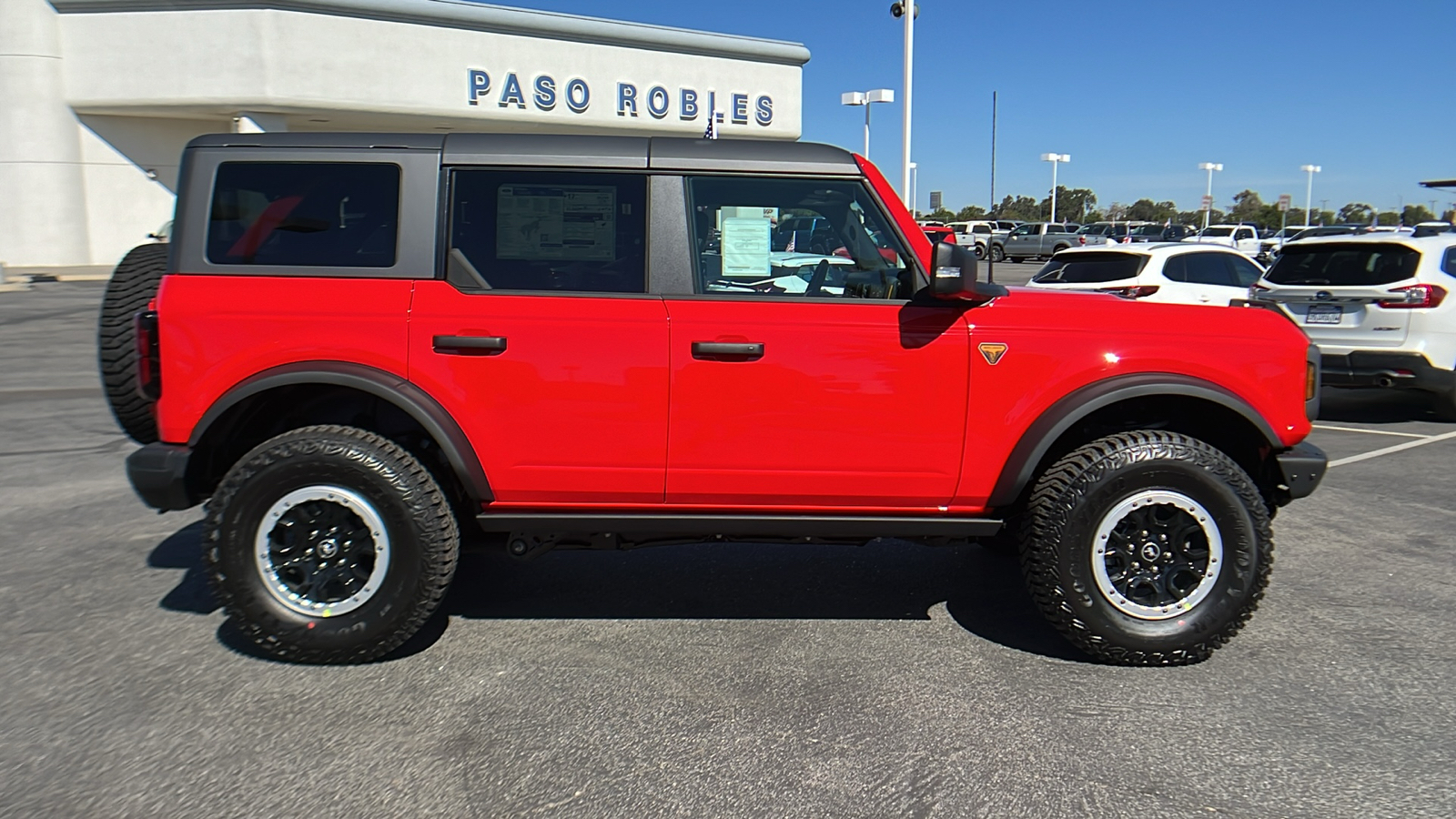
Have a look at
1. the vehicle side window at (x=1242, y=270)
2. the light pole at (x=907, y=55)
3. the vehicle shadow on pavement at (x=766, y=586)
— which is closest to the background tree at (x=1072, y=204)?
the light pole at (x=907, y=55)

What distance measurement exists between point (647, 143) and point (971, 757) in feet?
8.32

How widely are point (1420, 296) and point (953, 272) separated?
7.25 metres

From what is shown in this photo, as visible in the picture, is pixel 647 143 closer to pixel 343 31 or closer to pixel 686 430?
pixel 686 430

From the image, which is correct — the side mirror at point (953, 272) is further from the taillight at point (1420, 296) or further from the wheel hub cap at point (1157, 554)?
the taillight at point (1420, 296)

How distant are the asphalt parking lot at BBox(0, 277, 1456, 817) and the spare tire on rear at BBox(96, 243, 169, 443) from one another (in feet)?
2.76

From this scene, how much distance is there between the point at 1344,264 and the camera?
9.45m

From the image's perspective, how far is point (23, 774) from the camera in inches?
121

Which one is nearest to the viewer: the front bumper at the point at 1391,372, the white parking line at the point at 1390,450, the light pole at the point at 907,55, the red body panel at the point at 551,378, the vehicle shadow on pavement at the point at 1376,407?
the red body panel at the point at 551,378

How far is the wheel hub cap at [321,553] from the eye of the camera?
151 inches

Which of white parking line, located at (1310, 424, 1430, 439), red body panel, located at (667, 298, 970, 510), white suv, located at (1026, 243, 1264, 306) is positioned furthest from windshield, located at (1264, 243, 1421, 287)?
red body panel, located at (667, 298, 970, 510)

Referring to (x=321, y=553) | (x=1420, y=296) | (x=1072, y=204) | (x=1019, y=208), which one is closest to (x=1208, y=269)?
(x=1420, y=296)

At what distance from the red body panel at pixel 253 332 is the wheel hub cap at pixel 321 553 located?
0.51 metres

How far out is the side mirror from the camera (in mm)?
3703

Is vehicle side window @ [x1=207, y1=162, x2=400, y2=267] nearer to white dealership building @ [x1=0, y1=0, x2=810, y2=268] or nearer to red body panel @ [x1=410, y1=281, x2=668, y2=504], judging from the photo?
red body panel @ [x1=410, y1=281, x2=668, y2=504]
